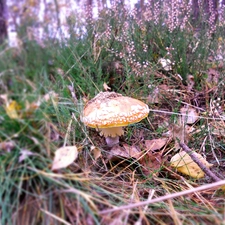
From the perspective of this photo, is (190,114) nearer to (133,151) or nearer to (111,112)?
(133,151)

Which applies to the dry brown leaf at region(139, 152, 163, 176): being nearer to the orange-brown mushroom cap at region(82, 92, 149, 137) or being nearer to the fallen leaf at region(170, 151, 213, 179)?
the fallen leaf at region(170, 151, 213, 179)

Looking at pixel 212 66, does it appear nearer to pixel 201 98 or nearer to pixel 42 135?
pixel 201 98

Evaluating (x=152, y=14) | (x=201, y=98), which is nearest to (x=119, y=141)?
(x=201, y=98)

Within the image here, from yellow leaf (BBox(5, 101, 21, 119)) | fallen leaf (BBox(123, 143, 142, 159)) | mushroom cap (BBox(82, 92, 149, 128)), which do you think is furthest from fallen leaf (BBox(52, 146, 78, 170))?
fallen leaf (BBox(123, 143, 142, 159))

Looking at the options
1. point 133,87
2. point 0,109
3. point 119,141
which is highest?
point 0,109

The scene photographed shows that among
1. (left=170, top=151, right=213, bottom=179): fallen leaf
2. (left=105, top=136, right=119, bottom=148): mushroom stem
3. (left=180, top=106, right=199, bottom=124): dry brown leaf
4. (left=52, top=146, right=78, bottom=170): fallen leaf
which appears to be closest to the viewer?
(left=52, top=146, right=78, bottom=170): fallen leaf

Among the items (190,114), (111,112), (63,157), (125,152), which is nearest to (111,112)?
(111,112)
